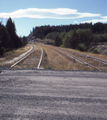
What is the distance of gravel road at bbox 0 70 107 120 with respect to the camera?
413 cm

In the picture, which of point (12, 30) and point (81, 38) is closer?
point (12, 30)

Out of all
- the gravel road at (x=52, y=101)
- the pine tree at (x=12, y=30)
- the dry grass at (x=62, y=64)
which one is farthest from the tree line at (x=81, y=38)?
the gravel road at (x=52, y=101)

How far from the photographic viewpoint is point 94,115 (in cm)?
416

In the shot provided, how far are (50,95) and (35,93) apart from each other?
0.57 meters

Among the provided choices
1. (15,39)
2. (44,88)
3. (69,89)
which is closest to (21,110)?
(44,88)

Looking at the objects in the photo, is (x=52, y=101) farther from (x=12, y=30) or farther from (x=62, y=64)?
(x=12, y=30)

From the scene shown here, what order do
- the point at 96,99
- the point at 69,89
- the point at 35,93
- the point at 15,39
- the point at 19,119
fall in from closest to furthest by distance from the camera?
1. the point at 19,119
2. the point at 96,99
3. the point at 35,93
4. the point at 69,89
5. the point at 15,39

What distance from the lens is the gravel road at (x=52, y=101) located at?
4133 mm

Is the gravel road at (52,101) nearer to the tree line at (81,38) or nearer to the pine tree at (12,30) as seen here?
the pine tree at (12,30)

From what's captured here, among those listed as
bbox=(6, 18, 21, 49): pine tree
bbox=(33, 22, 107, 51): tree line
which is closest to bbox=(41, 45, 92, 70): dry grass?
bbox=(6, 18, 21, 49): pine tree

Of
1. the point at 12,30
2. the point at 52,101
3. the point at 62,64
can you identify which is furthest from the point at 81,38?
the point at 52,101

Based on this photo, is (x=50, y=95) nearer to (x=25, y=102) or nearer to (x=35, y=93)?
(x=35, y=93)

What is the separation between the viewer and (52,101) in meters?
4.95

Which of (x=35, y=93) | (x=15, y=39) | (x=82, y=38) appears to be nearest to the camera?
(x=35, y=93)
